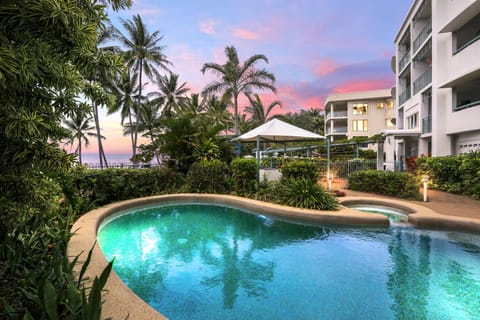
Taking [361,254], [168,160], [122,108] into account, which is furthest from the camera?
[122,108]

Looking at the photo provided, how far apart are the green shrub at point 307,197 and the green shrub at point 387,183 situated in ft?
10.8

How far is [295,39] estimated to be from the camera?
15.7 m

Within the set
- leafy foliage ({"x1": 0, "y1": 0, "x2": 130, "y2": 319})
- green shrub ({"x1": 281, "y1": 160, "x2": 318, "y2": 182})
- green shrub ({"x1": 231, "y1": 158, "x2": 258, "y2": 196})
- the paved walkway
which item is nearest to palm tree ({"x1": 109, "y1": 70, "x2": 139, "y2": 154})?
green shrub ({"x1": 231, "y1": 158, "x2": 258, "y2": 196})

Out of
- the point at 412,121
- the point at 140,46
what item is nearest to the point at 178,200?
the point at 412,121

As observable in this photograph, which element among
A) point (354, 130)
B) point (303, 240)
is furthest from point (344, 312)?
point (354, 130)

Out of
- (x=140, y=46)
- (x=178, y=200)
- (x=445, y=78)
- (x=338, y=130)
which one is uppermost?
(x=140, y=46)

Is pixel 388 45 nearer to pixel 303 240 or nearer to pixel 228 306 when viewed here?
pixel 303 240

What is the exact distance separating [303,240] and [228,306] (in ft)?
9.78

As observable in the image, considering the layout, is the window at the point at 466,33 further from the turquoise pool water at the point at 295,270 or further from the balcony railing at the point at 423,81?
the turquoise pool water at the point at 295,270

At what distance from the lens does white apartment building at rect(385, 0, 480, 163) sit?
11078 millimetres

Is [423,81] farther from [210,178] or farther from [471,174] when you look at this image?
[210,178]

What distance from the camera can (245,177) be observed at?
9836 millimetres

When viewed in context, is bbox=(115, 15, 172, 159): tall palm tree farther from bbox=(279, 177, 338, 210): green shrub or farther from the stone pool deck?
the stone pool deck

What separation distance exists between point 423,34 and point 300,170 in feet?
49.1
